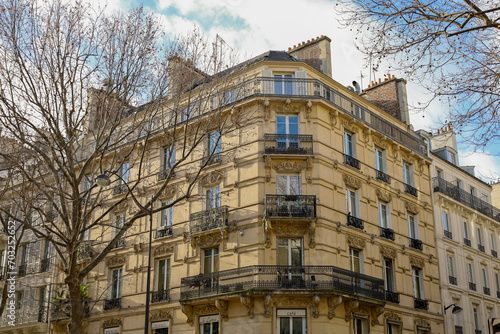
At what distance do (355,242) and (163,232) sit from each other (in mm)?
8164

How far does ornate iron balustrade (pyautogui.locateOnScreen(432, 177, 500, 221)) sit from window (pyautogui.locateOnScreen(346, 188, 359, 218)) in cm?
708

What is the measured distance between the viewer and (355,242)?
2439 cm

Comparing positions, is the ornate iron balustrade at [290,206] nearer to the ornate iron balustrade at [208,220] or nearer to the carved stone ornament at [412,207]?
the ornate iron balustrade at [208,220]

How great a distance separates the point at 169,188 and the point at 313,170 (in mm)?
6734

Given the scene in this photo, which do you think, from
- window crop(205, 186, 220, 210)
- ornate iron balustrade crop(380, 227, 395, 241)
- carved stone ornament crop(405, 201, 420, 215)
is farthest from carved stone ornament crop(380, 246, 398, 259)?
window crop(205, 186, 220, 210)

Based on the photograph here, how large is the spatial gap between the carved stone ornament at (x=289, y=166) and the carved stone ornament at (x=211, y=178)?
250 cm

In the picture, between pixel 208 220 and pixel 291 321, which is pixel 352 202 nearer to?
pixel 208 220

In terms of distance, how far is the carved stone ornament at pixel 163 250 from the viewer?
83.3 feet

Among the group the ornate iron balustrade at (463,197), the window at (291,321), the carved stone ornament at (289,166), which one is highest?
the ornate iron balustrade at (463,197)

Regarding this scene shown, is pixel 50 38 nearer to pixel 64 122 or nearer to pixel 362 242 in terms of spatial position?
pixel 64 122

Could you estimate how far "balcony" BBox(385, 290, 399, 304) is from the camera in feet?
81.4

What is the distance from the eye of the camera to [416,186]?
29578 mm

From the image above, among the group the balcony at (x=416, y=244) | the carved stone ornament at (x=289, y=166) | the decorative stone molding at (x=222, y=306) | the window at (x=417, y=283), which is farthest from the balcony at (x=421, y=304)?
the decorative stone molding at (x=222, y=306)

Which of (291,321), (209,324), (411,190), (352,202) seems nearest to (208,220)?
(209,324)
